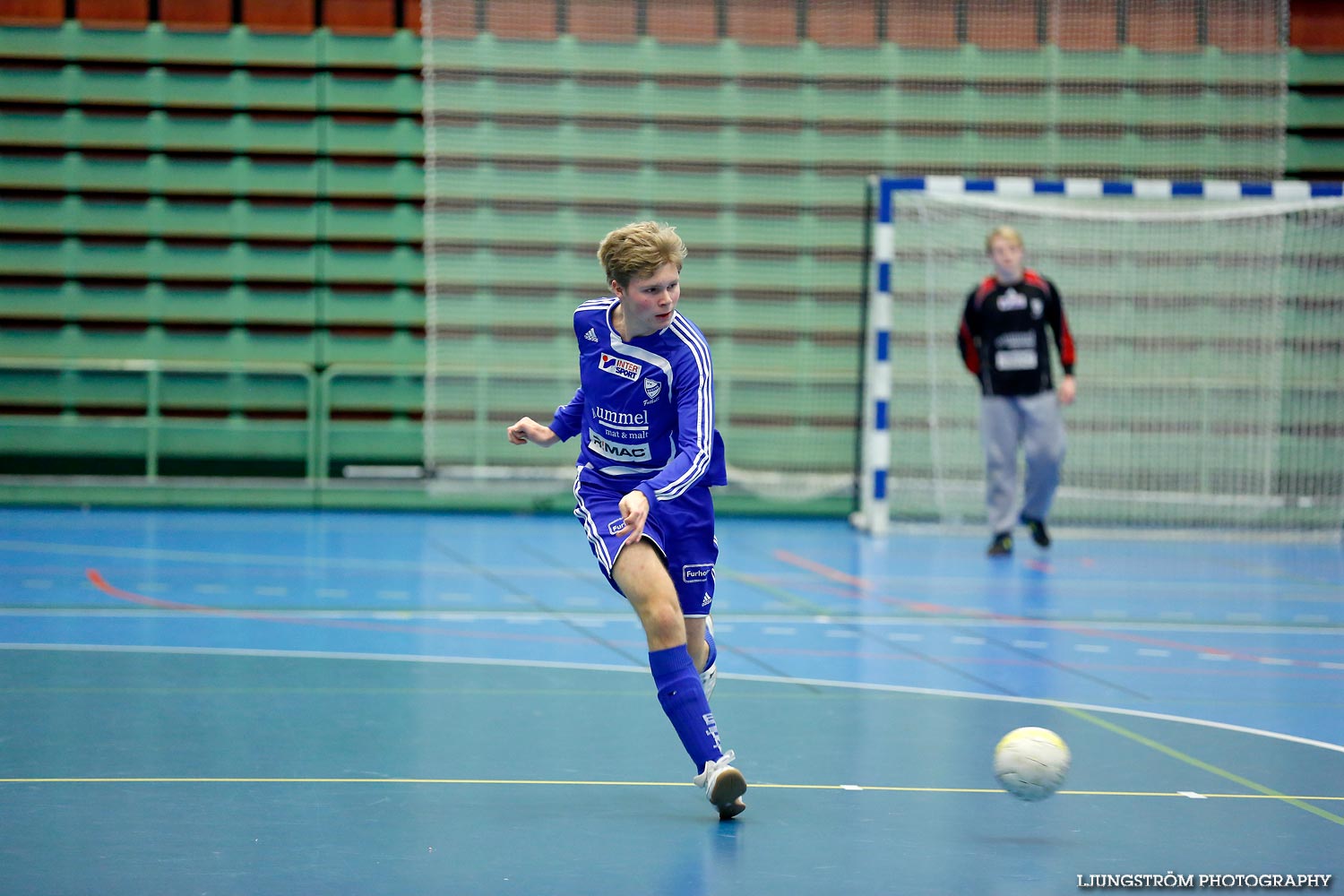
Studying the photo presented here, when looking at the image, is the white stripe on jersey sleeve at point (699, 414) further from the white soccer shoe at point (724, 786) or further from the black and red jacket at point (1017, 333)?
the black and red jacket at point (1017, 333)

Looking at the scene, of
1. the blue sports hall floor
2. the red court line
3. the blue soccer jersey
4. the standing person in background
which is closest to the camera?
the blue sports hall floor

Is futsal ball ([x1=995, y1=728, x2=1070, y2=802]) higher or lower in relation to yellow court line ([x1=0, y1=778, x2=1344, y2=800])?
higher

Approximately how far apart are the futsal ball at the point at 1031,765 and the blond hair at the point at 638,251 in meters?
1.51

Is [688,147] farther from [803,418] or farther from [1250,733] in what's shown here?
[1250,733]

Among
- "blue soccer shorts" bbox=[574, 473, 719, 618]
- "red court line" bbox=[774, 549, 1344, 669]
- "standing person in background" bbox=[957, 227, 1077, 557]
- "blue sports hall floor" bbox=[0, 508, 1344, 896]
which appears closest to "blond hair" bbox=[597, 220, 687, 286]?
"blue soccer shorts" bbox=[574, 473, 719, 618]

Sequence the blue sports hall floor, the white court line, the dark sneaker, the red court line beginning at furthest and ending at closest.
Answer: the dark sneaker
the red court line
the white court line
the blue sports hall floor

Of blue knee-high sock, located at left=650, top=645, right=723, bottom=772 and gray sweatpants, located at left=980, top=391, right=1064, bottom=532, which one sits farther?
gray sweatpants, located at left=980, top=391, right=1064, bottom=532

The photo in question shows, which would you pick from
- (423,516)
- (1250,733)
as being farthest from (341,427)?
(1250,733)

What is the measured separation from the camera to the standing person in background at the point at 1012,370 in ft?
32.4

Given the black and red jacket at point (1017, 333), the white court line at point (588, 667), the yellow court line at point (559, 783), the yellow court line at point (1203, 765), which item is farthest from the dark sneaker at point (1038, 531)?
the yellow court line at point (559, 783)

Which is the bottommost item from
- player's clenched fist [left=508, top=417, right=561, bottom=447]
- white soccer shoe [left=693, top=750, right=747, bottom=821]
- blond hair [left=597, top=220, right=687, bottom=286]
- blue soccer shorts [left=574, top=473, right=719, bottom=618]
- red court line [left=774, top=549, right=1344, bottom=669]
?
red court line [left=774, top=549, right=1344, bottom=669]

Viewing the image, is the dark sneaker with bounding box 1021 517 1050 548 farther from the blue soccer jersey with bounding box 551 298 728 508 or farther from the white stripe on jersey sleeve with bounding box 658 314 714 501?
the white stripe on jersey sleeve with bounding box 658 314 714 501

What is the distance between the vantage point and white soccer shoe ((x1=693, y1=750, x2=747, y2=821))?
374 centimetres

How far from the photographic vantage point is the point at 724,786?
3740mm
